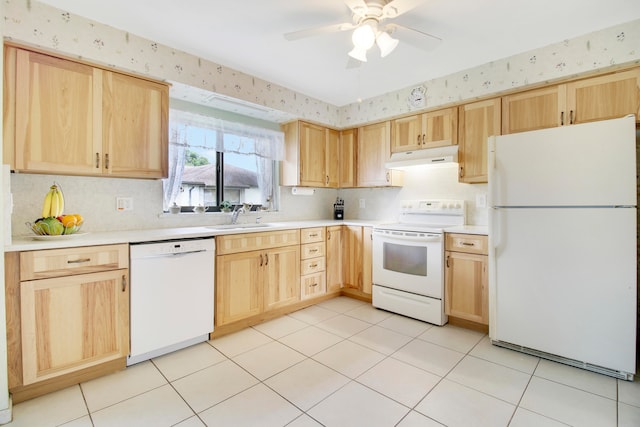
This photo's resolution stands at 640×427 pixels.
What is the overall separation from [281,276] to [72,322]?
5.44ft

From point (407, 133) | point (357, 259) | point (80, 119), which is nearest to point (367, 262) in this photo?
point (357, 259)

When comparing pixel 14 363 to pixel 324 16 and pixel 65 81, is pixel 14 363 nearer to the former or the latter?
pixel 65 81

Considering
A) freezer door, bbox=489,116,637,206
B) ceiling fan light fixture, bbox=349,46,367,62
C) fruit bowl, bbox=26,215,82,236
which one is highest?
ceiling fan light fixture, bbox=349,46,367,62

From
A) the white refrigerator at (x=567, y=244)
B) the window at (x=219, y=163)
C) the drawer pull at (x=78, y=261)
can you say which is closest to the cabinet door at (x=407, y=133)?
the white refrigerator at (x=567, y=244)

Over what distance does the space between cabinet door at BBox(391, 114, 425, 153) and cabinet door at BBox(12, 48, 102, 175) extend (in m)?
2.80

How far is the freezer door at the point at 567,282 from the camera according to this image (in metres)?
1.97

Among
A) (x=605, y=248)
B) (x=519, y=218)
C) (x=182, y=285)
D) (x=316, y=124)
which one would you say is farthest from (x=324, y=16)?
(x=605, y=248)

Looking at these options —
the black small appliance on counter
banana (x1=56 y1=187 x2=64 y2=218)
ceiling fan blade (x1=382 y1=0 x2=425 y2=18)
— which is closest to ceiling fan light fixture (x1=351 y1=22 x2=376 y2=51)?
ceiling fan blade (x1=382 y1=0 x2=425 y2=18)

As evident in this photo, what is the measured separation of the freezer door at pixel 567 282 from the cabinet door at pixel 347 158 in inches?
75.8

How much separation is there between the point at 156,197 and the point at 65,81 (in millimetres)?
1059

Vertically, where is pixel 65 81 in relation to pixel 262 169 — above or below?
above

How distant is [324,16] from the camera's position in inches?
82.0

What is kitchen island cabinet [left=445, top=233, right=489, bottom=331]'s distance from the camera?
2682 mm

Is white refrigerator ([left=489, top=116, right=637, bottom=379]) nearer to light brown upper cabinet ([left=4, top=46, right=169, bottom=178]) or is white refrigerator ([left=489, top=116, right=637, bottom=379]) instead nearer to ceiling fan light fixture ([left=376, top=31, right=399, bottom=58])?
ceiling fan light fixture ([left=376, top=31, right=399, bottom=58])
